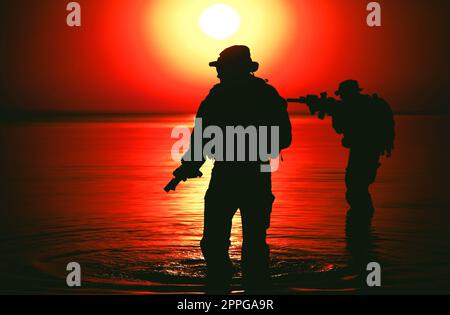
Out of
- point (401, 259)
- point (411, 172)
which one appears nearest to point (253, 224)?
point (401, 259)

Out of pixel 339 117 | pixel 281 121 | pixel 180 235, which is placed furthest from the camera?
pixel 339 117

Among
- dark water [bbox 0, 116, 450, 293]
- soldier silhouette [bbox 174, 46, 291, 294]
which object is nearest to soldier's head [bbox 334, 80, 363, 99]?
dark water [bbox 0, 116, 450, 293]

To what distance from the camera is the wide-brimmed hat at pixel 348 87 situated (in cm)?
1485

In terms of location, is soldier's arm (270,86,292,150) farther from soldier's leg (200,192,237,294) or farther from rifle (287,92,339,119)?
rifle (287,92,339,119)

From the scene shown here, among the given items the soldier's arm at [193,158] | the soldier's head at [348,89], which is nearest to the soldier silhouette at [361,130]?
the soldier's head at [348,89]

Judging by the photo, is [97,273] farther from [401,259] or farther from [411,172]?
[411,172]

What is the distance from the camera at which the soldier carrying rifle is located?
48.8 ft

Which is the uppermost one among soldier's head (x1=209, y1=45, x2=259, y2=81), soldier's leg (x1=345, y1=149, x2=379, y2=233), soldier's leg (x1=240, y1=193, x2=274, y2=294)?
soldier's leg (x1=345, y1=149, x2=379, y2=233)

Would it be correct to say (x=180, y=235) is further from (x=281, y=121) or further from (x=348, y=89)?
(x=281, y=121)

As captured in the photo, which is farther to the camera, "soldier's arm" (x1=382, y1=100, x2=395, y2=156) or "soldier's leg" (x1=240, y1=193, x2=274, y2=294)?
"soldier's arm" (x1=382, y1=100, x2=395, y2=156)

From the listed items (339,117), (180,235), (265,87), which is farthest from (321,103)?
(265,87)

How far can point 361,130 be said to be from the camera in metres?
14.9

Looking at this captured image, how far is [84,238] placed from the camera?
13.4 metres

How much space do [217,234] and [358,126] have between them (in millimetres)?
5809
